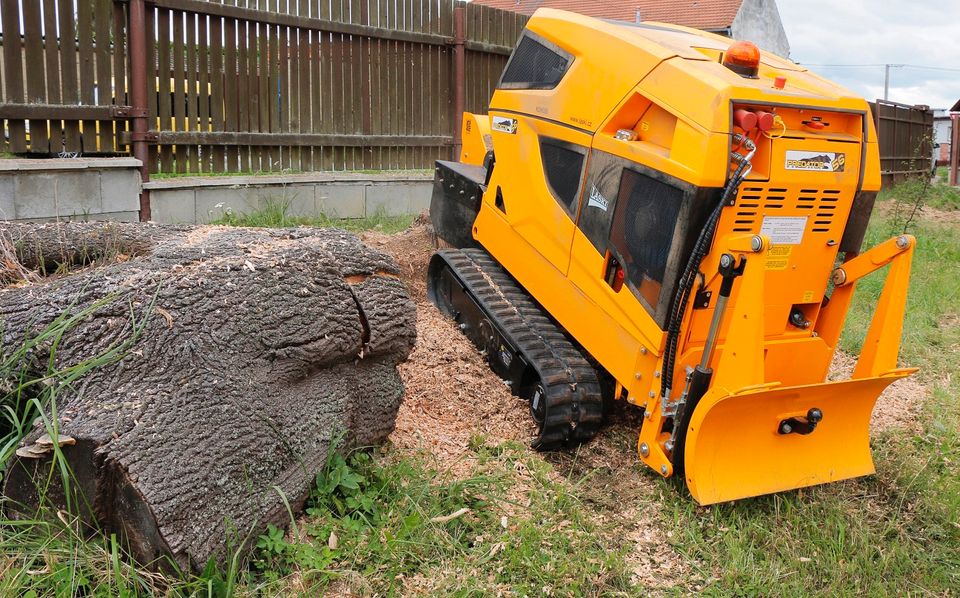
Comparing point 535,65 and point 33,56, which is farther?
point 33,56

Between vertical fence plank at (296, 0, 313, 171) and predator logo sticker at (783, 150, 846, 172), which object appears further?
vertical fence plank at (296, 0, 313, 171)

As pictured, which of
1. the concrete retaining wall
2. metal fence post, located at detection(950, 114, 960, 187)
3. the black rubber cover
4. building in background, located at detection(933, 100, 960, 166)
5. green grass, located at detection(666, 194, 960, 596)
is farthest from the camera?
building in background, located at detection(933, 100, 960, 166)

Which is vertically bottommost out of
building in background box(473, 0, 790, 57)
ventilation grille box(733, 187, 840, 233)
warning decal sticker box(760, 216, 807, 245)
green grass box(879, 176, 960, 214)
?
green grass box(879, 176, 960, 214)

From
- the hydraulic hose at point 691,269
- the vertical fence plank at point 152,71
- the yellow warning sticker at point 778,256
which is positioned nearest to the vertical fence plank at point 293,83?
the vertical fence plank at point 152,71

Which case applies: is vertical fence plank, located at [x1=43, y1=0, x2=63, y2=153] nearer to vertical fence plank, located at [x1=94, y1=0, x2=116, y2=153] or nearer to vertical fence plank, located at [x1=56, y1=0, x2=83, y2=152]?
vertical fence plank, located at [x1=56, y1=0, x2=83, y2=152]

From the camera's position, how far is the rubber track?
4242mm

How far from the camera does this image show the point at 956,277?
336 inches

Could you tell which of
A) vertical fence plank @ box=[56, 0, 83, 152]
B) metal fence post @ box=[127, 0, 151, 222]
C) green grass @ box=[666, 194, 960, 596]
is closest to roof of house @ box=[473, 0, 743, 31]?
metal fence post @ box=[127, 0, 151, 222]

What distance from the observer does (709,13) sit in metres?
29.2

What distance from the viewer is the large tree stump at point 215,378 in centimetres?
279

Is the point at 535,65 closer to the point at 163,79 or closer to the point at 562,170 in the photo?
the point at 562,170

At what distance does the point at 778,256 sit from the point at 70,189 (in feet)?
16.5

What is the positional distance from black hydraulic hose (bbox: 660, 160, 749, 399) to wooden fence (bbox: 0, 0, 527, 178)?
16.4 ft

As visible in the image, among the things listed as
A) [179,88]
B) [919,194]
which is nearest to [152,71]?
[179,88]
